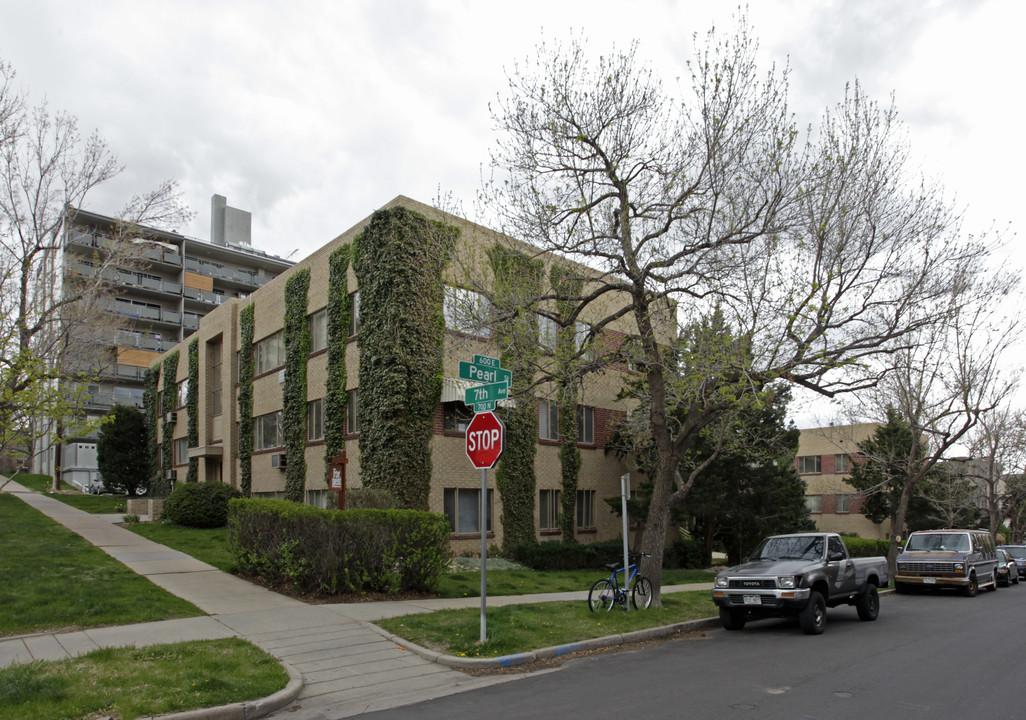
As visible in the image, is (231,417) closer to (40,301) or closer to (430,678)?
(40,301)

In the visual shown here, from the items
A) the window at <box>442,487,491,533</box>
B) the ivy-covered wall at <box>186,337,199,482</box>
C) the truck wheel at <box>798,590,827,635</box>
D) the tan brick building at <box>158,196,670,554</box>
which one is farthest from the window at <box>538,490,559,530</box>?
the ivy-covered wall at <box>186,337,199,482</box>

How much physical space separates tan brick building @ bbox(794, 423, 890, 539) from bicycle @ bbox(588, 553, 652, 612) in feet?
135

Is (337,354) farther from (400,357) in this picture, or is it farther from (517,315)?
(517,315)

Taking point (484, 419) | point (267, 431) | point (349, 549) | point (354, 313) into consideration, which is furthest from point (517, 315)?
point (267, 431)

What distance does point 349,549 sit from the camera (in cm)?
1341

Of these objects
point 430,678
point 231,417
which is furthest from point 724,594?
point 231,417

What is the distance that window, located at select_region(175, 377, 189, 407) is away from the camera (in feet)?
127

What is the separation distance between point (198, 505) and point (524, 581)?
1341 centimetres

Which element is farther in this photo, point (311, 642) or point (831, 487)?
point (831, 487)

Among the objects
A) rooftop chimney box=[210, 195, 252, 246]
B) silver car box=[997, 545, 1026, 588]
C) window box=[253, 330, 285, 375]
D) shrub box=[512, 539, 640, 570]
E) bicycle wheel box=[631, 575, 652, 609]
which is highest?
rooftop chimney box=[210, 195, 252, 246]

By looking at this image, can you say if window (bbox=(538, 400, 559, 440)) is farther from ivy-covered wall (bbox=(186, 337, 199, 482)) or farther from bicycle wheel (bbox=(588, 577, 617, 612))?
ivy-covered wall (bbox=(186, 337, 199, 482))

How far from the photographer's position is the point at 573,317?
579 inches

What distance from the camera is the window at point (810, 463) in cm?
5481

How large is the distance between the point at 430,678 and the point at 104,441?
1714 inches
